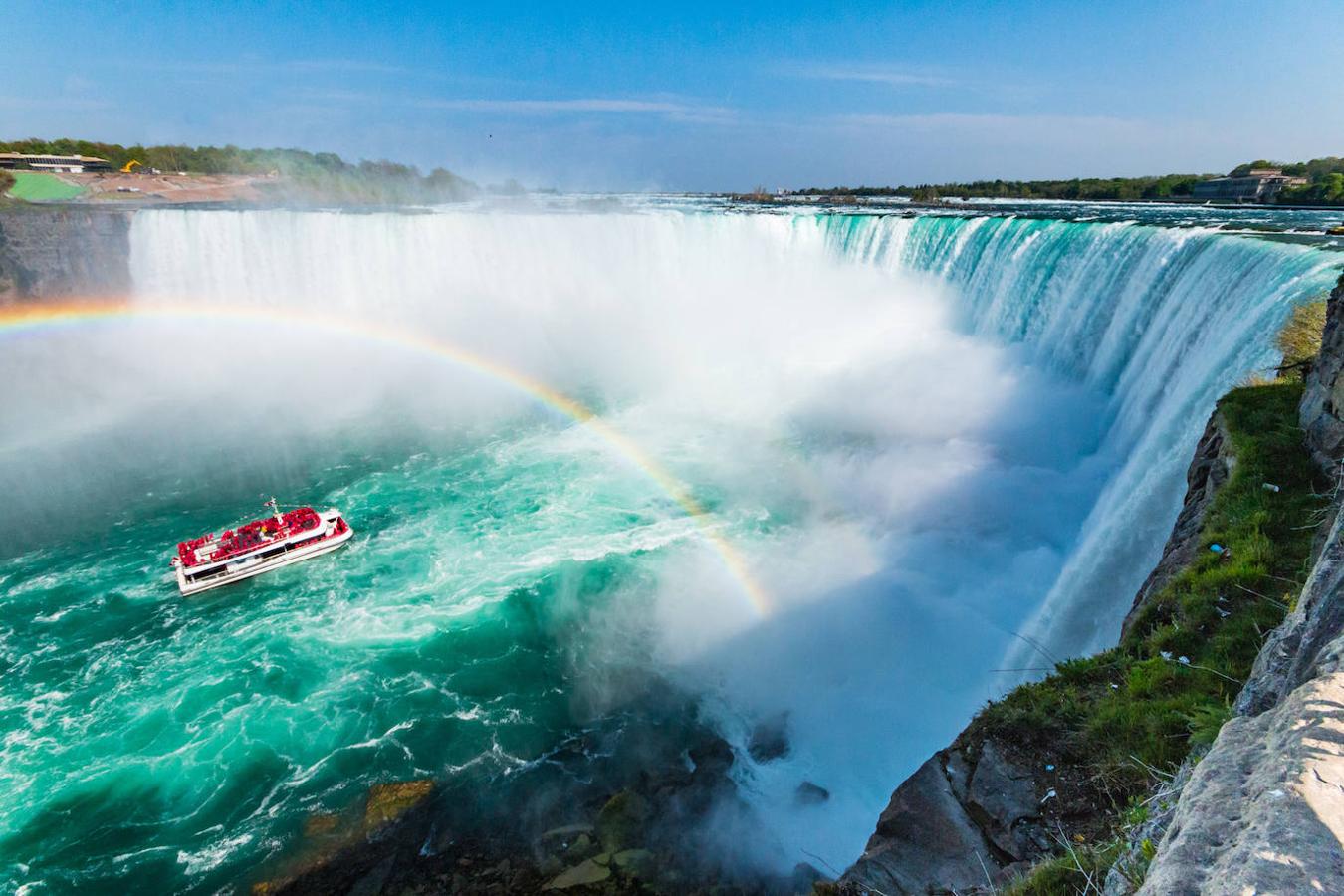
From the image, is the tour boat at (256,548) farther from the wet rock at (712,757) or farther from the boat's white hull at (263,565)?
the wet rock at (712,757)

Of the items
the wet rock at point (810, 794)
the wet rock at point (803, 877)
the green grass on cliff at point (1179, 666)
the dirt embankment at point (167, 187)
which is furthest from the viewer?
the dirt embankment at point (167, 187)

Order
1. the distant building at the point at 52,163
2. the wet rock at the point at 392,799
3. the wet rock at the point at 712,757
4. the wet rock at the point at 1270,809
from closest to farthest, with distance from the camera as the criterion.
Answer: the wet rock at the point at 1270,809, the wet rock at the point at 392,799, the wet rock at the point at 712,757, the distant building at the point at 52,163

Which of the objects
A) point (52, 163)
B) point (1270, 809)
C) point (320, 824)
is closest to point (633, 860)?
point (320, 824)

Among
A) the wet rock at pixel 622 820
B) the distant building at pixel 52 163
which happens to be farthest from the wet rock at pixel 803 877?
the distant building at pixel 52 163

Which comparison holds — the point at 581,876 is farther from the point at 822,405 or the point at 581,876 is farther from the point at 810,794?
the point at 822,405

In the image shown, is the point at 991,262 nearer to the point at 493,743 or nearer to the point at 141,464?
the point at 493,743
